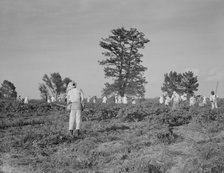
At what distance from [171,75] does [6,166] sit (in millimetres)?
67250

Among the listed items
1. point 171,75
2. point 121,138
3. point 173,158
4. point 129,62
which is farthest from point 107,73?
point 171,75

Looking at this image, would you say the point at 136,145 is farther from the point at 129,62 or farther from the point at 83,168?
the point at 129,62

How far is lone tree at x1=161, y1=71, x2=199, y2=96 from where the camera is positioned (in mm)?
64625

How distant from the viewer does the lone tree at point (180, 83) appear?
6462 centimetres

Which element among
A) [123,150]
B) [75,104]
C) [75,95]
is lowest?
[123,150]

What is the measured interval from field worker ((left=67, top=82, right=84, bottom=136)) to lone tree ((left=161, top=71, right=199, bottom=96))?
181 ft

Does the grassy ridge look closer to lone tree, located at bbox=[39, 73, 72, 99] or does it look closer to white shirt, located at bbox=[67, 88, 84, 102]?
white shirt, located at bbox=[67, 88, 84, 102]

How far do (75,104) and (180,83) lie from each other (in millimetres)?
59790

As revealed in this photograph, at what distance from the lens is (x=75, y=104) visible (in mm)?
11578

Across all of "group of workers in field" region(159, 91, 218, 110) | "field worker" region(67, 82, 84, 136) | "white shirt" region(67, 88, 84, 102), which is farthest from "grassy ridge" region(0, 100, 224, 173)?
"group of workers in field" region(159, 91, 218, 110)

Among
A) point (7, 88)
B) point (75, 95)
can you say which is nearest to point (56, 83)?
point (7, 88)

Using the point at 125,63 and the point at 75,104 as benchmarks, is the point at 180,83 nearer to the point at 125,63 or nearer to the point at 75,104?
the point at 125,63

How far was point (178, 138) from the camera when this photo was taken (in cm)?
1034

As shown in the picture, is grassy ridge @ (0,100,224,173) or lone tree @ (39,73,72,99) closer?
grassy ridge @ (0,100,224,173)
